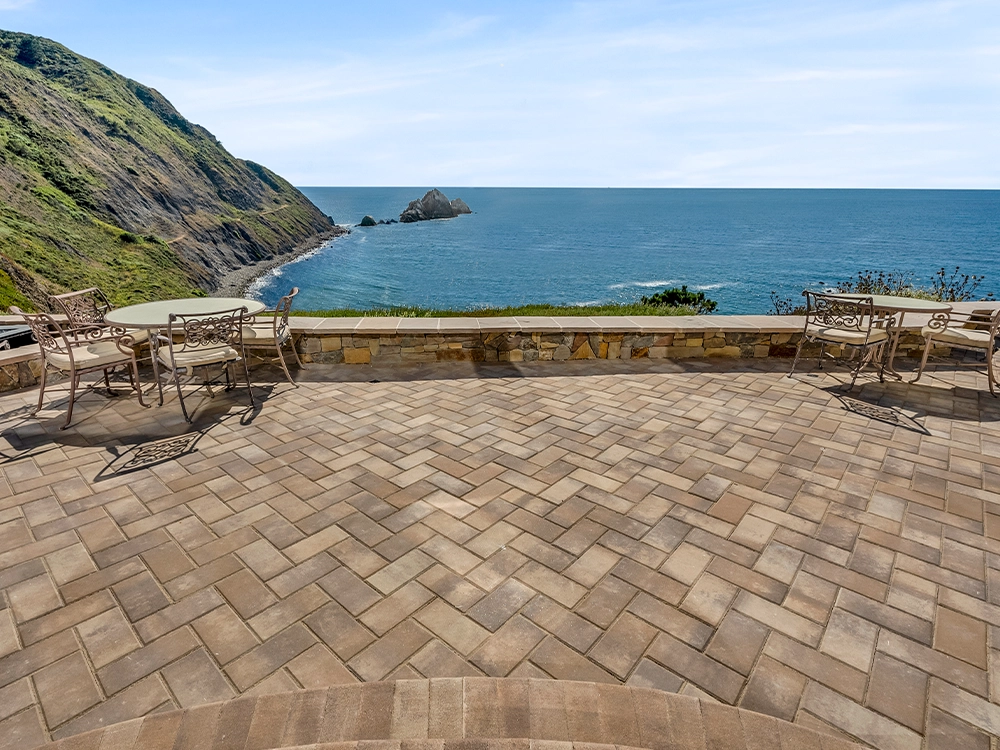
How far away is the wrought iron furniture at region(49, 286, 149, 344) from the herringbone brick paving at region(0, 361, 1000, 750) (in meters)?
0.85

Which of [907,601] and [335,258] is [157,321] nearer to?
[907,601]

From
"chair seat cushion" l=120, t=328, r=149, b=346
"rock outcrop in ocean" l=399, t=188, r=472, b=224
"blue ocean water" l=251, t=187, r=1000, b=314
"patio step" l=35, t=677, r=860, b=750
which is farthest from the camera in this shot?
"rock outcrop in ocean" l=399, t=188, r=472, b=224

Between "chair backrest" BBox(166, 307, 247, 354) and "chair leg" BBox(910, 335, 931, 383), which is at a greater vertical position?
"chair backrest" BBox(166, 307, 247, 354)

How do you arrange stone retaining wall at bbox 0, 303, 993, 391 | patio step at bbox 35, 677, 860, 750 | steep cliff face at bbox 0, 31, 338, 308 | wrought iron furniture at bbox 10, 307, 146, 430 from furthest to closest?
steep cliff face at bbox 0, 31, 338, 308 → stone retaining wall at bbox 0, 303, 993, 391 → wrought iron furniture at bbox 10, 307, 146, 430 → patio step at bbox 35, 677, 860, 750

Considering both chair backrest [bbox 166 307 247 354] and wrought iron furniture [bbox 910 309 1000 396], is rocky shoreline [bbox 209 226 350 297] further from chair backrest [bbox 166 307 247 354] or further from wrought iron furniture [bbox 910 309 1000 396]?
wrought iron furniture [bbox 910 309 1000 396]

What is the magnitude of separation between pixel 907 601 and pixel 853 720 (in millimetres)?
870

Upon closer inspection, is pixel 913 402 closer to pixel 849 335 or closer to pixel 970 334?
pixel 849 335

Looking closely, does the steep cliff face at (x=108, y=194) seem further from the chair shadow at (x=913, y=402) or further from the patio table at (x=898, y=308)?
the patio table at (x=898, y=308)

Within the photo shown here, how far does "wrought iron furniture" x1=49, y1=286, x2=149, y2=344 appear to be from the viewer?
4611 millimetres

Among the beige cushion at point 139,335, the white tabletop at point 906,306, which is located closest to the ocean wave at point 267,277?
the beige cushion at point 139,335

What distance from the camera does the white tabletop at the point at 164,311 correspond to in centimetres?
416

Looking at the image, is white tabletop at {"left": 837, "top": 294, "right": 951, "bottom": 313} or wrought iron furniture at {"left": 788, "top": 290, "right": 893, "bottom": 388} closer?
white tabletop at {"left": 837, "top": 294, "right": 951, "bottom": 313}

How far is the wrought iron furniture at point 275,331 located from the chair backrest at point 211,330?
0.80 feet

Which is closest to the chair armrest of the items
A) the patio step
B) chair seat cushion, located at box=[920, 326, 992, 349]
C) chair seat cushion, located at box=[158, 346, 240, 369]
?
chair seat cushion, located at box=[158, 346, 240, 369]
